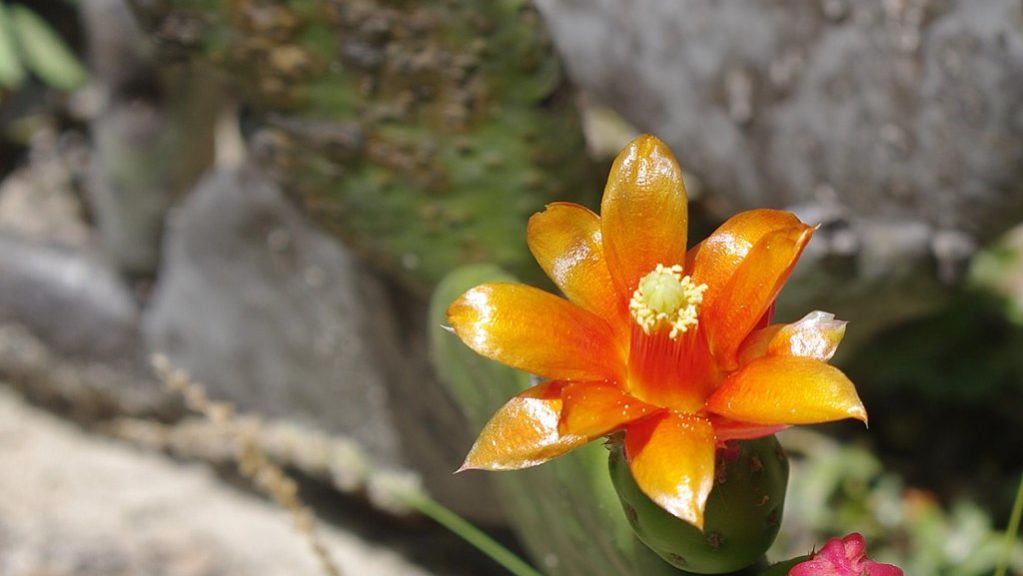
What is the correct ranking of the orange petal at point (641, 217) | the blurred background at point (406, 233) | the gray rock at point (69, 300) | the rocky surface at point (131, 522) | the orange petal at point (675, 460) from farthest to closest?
1. the gray rock at point (69, 300)
2. the rocky surface at point (131, 522)
3. the blurred background at point (406, 233)
4. the orange petal at point (641, 217)
5. the orange petal at point (675, 460)

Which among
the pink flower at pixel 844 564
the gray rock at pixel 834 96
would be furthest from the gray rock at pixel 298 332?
the pink flower at pixel 844 564

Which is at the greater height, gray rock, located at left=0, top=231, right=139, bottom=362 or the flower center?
the flower center

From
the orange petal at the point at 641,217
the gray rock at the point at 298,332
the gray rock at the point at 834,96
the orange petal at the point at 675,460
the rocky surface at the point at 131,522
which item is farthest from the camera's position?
the rocky surface at the point at 131,522

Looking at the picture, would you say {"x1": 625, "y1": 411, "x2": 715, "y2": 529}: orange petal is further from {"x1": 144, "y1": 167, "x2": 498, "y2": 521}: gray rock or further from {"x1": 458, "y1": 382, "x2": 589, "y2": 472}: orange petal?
{"x1": 144, "y1": 167, "x2": 498, "y2": 521}: gray rock

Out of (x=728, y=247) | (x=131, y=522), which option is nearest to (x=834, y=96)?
(x=728, y=247)

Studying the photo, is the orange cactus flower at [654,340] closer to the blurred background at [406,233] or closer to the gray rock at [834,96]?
the blurred background at [406,233]

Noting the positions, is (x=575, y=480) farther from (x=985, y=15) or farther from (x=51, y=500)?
(x=51, y=500)

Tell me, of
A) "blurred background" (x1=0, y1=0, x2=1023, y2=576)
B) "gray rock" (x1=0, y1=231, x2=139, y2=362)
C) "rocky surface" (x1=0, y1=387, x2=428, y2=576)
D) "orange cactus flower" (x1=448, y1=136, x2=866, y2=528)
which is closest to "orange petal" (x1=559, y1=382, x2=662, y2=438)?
"orange cactus flower" (x1=448, y1=136, x2=866, y2=528)

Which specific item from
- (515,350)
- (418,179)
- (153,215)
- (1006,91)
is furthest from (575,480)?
(153,215)
